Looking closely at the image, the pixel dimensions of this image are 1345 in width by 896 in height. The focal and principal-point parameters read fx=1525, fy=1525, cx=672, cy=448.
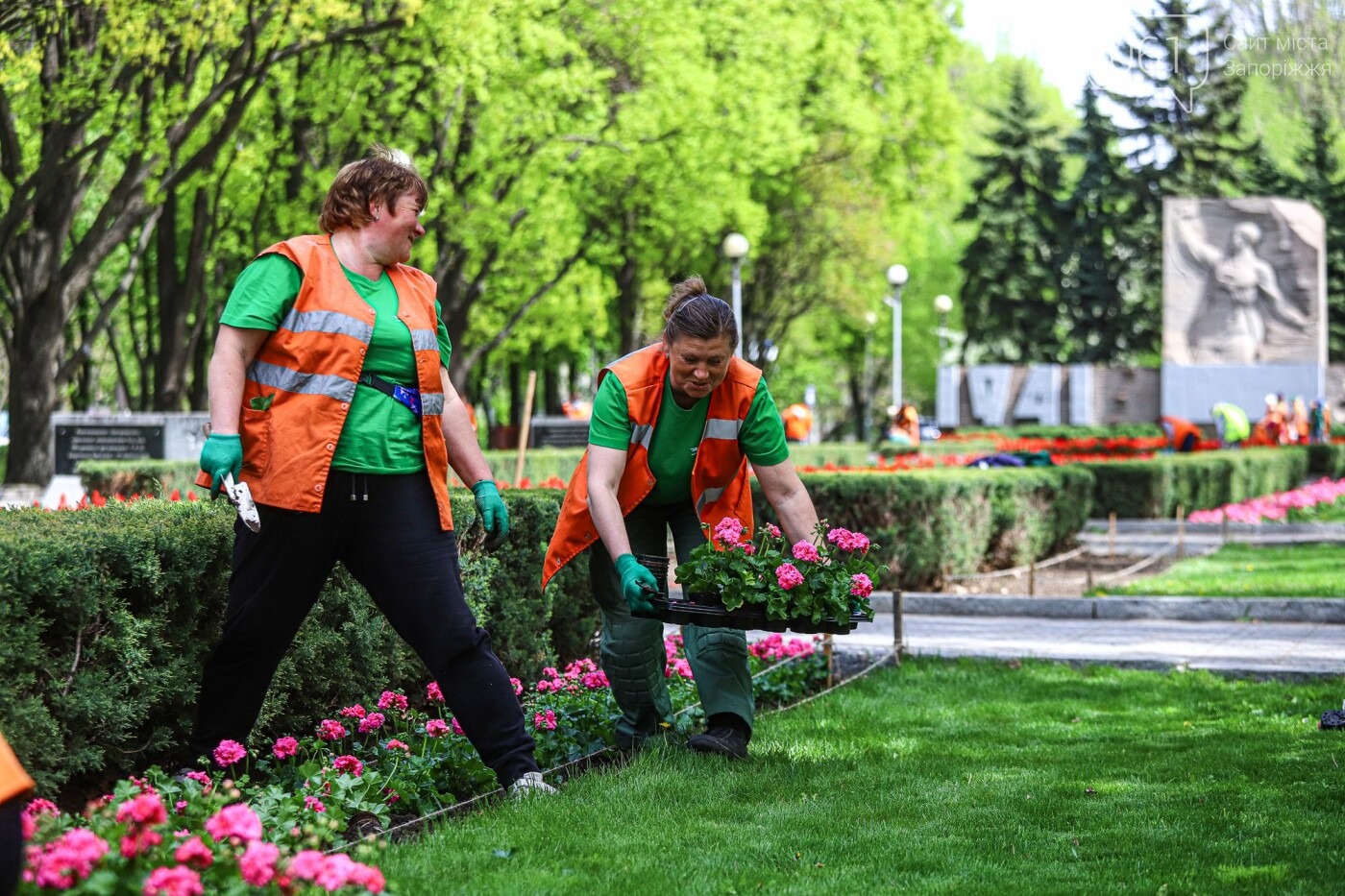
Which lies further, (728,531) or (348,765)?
(728,531)

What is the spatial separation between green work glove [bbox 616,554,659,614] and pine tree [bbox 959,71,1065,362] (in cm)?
4628

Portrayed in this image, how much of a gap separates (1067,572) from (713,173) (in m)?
13.9

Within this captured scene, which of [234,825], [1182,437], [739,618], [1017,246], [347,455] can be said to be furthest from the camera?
[1017,246]

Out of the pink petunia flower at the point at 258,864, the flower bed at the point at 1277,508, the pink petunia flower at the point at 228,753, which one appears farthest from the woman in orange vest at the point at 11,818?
the flower bed at the point at 1277,508

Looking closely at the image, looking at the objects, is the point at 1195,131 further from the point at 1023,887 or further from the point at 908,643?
the point at 1023,887

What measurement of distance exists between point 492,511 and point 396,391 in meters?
0.51

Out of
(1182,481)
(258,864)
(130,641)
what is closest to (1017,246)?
(1182,481)

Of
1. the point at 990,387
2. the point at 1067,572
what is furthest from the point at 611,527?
the point at 990,387

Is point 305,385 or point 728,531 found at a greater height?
point 305,385

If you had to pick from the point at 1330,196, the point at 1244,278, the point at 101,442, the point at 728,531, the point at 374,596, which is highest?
the point at 1330,196

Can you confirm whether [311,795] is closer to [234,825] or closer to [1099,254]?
[234,825]

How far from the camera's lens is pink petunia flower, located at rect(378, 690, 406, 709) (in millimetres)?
5567

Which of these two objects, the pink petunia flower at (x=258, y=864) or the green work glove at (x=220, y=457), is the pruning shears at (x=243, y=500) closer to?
the green work glove at (x=220, y=457)

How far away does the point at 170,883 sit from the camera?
9.62 feet
